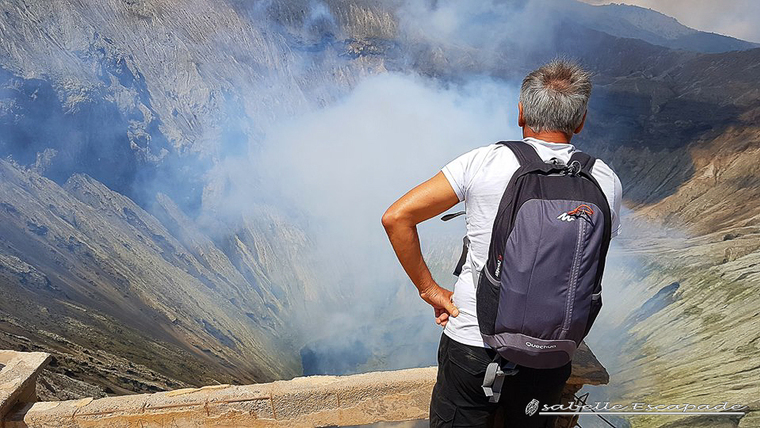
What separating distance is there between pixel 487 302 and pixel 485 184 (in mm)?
365

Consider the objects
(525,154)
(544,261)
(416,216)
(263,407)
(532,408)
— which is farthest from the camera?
(263,407)

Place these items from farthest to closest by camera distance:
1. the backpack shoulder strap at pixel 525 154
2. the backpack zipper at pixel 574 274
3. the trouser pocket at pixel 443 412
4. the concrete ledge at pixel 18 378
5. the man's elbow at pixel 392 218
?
the concrete ledge at pixel 18 378
the trouser pocket at pixel 443 412
the man's elbow at pixel 392 218
the backpack shoulder strap at pixel 525 154
the backpack zipper at pixel 574 274

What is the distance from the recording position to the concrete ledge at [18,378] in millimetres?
2854

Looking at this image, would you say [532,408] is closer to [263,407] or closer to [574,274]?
[574,274]

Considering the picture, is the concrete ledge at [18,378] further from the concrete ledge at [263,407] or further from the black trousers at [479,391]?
the black trousers at [479,391]

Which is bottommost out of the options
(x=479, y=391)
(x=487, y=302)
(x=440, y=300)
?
(x=479, y=391)

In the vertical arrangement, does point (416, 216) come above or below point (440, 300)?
above

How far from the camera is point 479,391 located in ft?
6.02

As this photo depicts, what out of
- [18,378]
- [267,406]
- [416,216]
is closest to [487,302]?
[416,216]

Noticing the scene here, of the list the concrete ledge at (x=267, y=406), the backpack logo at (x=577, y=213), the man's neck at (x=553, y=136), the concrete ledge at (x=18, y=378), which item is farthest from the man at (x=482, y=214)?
the concrete ledge at (x=18, y=378)

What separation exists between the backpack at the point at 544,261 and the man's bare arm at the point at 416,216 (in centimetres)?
20

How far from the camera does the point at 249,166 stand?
1717cm

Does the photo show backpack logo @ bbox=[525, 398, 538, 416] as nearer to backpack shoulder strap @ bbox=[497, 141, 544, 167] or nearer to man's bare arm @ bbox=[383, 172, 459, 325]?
man's bare arm @ bbox=[383, 172, 459, 325]

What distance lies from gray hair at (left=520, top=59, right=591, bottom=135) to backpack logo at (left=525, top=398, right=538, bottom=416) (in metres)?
0.92
